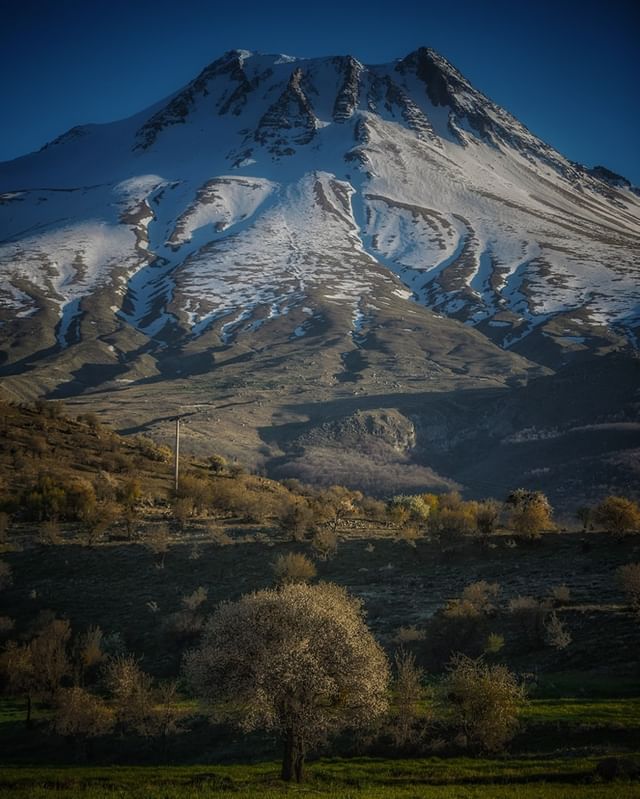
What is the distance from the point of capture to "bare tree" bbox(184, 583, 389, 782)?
59.7 ft

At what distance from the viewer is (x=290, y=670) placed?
18.0 m

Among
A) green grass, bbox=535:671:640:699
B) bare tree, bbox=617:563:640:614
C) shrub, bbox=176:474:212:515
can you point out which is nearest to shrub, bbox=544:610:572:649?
green grass, bbox=535:671:640:699

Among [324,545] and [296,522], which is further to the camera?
[296,522]

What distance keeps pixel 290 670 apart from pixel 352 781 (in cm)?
456

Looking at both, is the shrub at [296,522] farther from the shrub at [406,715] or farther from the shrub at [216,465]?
the shrub at [216,465]

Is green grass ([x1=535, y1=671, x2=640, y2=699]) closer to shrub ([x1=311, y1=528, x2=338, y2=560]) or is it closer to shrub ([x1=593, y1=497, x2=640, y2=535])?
shrub ([x1=593, y1=497, x2=640, y2=535])

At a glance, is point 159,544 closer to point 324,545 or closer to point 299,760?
point 324,545

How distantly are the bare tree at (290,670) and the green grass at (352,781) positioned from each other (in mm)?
1492

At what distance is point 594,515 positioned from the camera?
44188 millimetres

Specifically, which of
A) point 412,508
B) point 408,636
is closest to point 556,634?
point 408,636

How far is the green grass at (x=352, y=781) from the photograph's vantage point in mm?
17172

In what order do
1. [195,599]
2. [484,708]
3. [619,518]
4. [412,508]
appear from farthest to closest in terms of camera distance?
1. [412,508]
2. [619,518]
3. [195,599]
4. [484,708]

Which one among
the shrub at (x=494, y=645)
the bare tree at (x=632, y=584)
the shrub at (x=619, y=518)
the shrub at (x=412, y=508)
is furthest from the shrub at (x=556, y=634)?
the shrub at (x=412, y=508)

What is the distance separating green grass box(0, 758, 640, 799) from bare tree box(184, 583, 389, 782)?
1.49 metres
